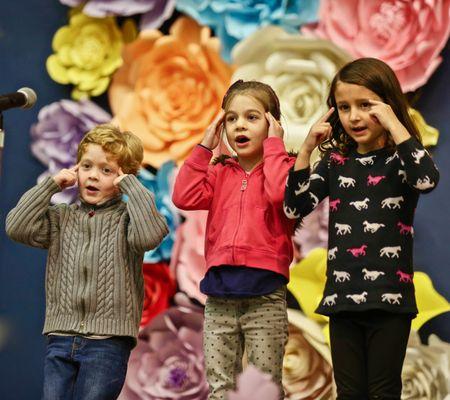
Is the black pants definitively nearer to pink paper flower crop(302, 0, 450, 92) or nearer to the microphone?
the microphone

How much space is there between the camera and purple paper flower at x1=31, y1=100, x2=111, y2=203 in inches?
116

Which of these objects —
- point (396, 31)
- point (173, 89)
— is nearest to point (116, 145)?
point (173, 89)

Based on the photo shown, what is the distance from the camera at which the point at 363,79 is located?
5.99ft

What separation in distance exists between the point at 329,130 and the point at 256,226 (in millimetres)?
261

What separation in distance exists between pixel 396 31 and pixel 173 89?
2.47ft

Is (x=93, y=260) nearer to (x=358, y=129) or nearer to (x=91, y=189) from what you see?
(x=91, y=189)

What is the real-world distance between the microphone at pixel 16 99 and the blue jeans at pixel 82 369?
524 millimetres

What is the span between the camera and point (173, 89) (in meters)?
2.87

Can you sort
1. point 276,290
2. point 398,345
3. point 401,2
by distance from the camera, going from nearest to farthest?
point 398,345
point 276,290
point 401,2

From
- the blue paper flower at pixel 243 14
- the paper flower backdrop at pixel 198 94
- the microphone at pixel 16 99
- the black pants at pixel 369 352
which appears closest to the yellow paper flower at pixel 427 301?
the paper flower backdrop at pixel 198 94

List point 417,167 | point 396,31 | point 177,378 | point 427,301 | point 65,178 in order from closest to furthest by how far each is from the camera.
Result: 1. point 417,167
2. point 65,178
3. point 427,301
4. point 396,31
5. point 177,378

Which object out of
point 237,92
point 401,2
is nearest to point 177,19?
point 401,2

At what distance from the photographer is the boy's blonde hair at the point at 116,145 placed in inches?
80.2

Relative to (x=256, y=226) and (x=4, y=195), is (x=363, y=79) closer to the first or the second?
(x=256, y=226)
